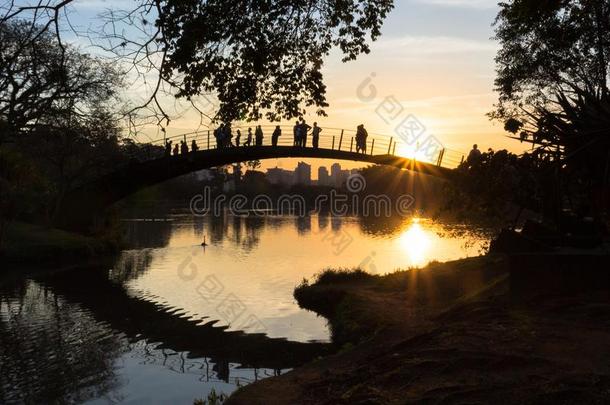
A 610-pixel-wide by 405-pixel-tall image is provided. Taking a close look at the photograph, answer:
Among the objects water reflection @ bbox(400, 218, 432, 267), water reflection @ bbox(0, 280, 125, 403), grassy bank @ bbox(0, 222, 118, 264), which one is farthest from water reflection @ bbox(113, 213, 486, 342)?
water reflection @ bbox(0, 280, 125, 403)

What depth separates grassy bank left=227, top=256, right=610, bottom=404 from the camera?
6.39 m

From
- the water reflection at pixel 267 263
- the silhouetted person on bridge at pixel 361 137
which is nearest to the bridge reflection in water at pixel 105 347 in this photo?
the water reflection at pixel 267 263

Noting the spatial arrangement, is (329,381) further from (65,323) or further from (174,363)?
(65,323)

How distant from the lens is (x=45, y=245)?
33.0 m

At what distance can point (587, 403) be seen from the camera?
5.69 meters

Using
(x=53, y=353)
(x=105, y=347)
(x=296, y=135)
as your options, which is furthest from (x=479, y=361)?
(x=296, y=135)

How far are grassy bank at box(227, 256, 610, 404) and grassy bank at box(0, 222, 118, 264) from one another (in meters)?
25.6

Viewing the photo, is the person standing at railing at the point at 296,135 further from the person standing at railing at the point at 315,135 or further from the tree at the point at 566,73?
the tree at the point at 566,73

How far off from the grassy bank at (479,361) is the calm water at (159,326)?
145 inches

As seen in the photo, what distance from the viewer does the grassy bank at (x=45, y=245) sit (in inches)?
1235

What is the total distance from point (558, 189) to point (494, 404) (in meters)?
5.07

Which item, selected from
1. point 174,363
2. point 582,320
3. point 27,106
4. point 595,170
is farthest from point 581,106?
point 27,106

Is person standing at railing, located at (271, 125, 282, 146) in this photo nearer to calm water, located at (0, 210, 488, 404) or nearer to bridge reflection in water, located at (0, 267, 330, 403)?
calm water, located at (0, 210, 488, 404)

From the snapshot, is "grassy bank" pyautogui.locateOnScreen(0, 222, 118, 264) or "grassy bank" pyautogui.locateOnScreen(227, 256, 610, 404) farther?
"grassy bank" pyautogui.locateOnScreen(0, 222, 118, 264)
